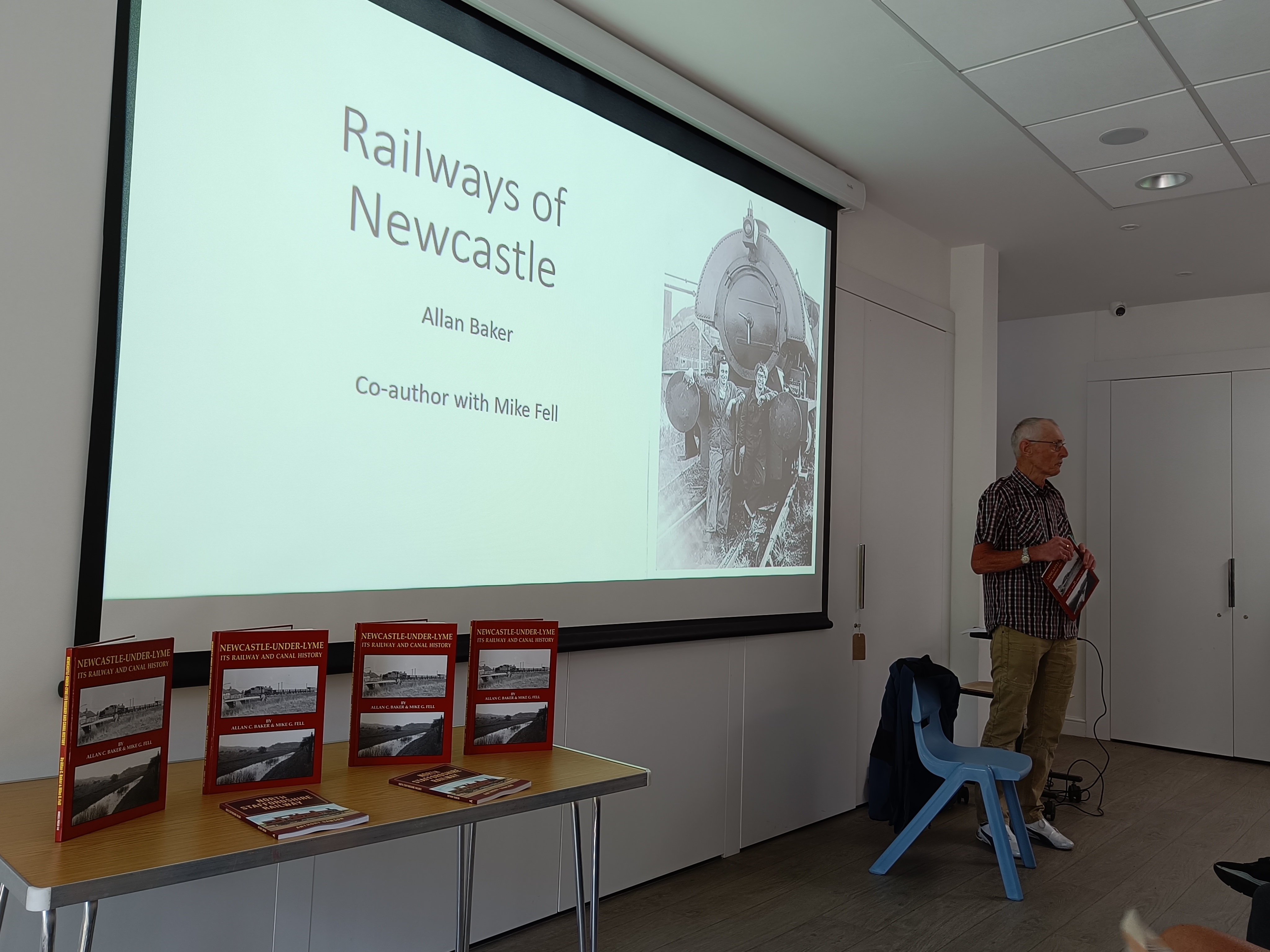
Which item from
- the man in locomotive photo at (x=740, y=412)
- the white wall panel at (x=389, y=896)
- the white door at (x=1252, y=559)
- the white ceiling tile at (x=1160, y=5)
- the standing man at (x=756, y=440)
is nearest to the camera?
the white wall panel at (x=389, y=896)

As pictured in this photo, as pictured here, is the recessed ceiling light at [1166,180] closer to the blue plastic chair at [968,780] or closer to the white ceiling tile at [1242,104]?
the white ceiling tile at [1242,104]

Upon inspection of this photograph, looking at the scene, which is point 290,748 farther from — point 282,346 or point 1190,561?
point 1190,561

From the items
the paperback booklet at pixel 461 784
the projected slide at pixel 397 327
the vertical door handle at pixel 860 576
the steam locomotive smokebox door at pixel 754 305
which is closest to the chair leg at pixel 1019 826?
the vertical door handle at pixel 860 576

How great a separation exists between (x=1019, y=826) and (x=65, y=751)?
313 centimetres

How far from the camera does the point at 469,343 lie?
257 centimetres

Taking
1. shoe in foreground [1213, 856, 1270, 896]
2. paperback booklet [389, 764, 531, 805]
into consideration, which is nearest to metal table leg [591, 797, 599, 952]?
paperback booklet [389, 764, 531, 805]

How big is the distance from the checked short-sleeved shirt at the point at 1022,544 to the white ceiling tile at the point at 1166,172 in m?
1.42

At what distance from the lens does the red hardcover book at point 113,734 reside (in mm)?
1464

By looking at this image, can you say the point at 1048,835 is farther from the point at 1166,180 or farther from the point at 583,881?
the point at 1166,180

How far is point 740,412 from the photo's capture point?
3.56m

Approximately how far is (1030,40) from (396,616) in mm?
2656

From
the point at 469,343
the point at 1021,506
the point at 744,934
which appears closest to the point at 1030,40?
the point at 1021,506

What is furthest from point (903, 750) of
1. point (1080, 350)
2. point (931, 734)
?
point (1080, 350)

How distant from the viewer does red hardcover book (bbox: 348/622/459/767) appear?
6.44ft
